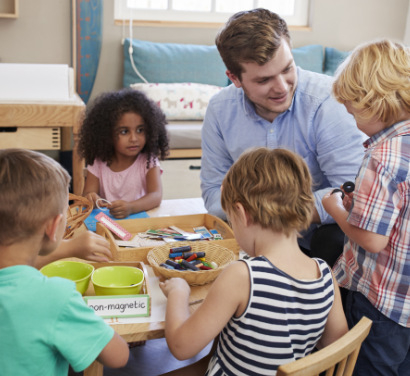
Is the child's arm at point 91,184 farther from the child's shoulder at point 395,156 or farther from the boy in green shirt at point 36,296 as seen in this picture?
the child's shoulder at point 395,156

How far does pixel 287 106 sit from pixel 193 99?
6.41ft

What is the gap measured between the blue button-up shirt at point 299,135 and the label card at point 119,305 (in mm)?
694

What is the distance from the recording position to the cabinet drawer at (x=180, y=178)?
3111 mm

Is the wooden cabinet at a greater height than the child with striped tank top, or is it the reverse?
the wooden cabinet

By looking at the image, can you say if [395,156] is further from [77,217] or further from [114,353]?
[77,217]

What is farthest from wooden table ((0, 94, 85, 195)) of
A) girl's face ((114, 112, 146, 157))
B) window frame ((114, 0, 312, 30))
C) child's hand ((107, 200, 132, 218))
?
window frame ((114, 0, 312, 30))

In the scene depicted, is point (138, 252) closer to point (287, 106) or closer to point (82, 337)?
point (82, 337)

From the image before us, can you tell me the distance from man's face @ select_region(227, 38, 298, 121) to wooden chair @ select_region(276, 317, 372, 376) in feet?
2.86

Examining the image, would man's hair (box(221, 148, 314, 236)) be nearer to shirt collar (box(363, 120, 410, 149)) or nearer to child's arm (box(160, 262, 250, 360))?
child's arm (box(160, 262, 250, 360))

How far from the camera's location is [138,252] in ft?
3.81

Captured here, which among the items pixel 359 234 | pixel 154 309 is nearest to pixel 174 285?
pixel 154 309

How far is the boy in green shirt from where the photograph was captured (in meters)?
0.71

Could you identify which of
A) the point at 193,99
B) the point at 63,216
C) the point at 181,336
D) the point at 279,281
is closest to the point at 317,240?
the point at 279,281

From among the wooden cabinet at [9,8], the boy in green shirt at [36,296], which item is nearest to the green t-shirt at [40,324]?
the boy in green shirt at [36,296]
